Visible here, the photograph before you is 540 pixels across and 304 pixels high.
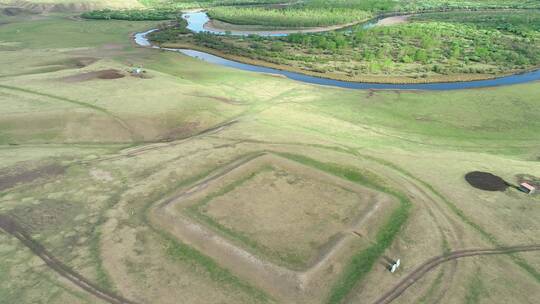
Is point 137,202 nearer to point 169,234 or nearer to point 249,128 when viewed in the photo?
point 169,234

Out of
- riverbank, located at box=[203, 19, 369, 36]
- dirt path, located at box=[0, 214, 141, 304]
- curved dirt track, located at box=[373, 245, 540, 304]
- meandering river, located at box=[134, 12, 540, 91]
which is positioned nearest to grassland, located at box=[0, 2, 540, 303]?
dirt path, located at box=[0, 214, 141, 304]

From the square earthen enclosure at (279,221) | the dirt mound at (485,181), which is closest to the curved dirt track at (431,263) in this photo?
the square earthen enclosure at (279,221)

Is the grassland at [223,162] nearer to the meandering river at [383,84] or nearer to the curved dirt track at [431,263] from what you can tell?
the curved dirt track at [431,263]

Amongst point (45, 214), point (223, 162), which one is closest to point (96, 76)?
point (223, 162)

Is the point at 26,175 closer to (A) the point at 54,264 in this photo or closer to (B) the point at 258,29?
(A) the point at 54,264

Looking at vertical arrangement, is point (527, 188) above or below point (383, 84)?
below

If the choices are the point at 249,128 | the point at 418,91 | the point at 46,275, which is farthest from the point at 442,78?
the point at 46,275
